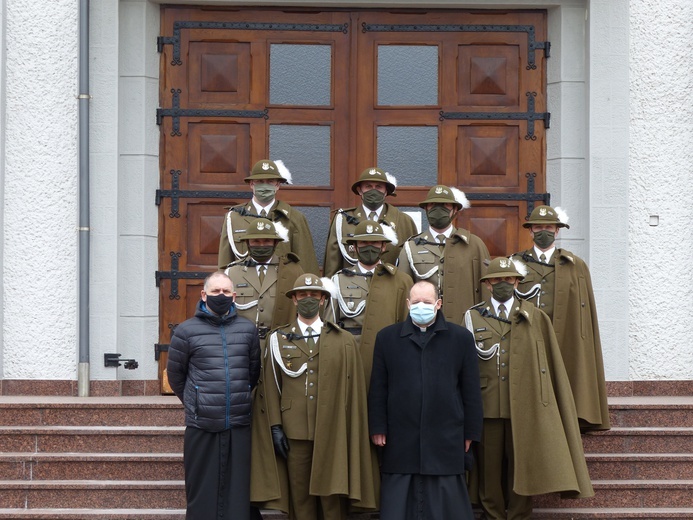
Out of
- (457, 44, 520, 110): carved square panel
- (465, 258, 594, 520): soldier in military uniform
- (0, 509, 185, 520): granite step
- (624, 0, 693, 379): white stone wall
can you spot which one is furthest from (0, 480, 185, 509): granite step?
(457, 44, 520, 110): carved square panel

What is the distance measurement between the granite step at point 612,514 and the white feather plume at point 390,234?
7.29ft

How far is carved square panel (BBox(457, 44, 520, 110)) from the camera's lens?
11.4 m

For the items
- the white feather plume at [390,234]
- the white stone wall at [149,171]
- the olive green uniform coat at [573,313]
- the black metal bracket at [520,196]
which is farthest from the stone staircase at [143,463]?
the black metal bracket at [520,196]

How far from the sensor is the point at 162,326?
36.8 ft

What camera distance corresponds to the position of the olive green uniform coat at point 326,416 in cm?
811

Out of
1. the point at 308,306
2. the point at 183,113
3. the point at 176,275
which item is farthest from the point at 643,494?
the point at 183,113

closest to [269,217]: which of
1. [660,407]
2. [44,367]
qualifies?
[44,367]

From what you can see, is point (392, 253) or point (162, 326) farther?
point (162, 326)

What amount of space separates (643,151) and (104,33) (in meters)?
4.93

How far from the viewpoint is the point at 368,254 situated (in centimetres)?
891

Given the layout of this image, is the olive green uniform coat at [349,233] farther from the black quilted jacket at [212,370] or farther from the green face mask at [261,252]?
the black quilted jacket at [212,370]

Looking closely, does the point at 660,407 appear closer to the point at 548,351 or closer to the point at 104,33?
the point at 548,351

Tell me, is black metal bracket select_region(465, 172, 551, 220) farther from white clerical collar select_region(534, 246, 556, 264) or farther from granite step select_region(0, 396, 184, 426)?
granite step select_region(0, 396, 184, 426)

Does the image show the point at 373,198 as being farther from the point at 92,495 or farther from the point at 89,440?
the point at 92,495
